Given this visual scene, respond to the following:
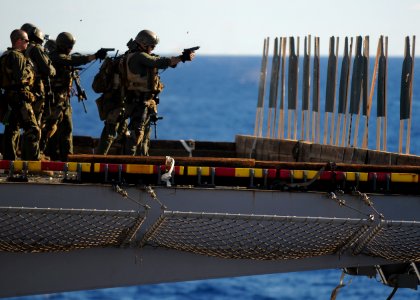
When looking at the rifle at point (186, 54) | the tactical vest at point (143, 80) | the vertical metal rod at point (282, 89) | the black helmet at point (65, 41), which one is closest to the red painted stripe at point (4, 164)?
the rifle at point (186, 54)

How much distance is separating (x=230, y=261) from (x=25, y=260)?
94.0 inches

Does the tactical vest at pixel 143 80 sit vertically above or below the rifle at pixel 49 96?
above

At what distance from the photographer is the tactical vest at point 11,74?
928 inches

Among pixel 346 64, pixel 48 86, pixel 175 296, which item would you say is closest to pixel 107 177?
pixel 48 86

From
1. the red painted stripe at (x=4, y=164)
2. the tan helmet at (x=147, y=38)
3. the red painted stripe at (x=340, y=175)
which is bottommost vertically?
the red painted stripe at (x=4, y=164)

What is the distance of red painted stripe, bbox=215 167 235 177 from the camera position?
20141mm

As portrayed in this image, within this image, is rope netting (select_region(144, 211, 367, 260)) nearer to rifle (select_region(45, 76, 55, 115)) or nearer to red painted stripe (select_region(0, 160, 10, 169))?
red painted stripe (select_region(0, 160, 10, 169))

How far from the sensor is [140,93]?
83.5 feet

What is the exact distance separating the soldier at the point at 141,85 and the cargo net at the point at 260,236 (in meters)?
5.67

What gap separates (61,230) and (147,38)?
6402 millimetres

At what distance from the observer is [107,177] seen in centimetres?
1973

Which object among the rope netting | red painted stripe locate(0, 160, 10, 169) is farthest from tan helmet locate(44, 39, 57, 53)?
the rope netting

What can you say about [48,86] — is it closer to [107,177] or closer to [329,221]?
[107,177]

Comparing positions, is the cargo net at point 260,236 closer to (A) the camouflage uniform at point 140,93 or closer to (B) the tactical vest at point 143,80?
(A) the camouflage uniform at point 140,93
